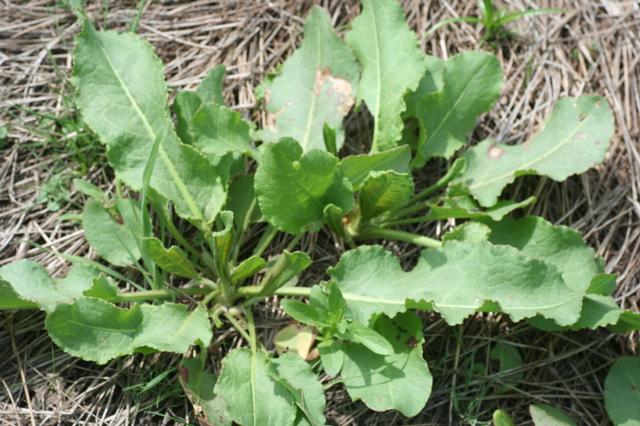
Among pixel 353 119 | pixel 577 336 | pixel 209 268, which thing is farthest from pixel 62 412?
pixel 577 336

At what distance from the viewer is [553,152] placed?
2633 mm

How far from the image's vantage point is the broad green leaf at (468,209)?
8.21 feet

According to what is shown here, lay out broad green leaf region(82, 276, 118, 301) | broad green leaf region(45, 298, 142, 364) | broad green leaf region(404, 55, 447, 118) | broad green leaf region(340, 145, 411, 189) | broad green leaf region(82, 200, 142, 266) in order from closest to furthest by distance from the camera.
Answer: broad green leaf region(45, 298, 142, 364), broad green leaf region(82, 276, 118, 301), broad green leaf region(340, 145, 411, 189), broad green leaf region(82, 200, 142, 266), broad green leaf region(404, 55, 447, 118)

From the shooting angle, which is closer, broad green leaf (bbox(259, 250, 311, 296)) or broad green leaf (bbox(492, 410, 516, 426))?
broad green leaf (bbox(259, 250, 311, 296))

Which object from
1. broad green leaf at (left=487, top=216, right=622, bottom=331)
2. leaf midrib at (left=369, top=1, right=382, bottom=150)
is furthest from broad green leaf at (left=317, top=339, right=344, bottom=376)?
leaf midrib at (left=369, top=1, right=382, bottom=150)

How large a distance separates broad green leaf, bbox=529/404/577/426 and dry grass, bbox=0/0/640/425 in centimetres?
7

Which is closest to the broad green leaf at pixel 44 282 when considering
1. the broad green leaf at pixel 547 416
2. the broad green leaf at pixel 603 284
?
the broad green leaf at pixel 547 416

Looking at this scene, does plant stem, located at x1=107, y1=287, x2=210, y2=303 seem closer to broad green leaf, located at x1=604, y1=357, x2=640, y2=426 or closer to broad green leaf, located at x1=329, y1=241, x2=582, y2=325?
broad green leaf, located at x1=329, y1=241, x2=582, y2=325

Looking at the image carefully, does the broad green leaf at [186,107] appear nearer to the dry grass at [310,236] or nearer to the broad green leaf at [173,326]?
the dry grass at [310,236]

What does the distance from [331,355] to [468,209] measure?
0.76 metres

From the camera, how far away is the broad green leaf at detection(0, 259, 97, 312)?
2.30 metres

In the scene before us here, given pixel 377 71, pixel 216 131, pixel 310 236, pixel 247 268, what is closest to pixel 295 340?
pixel 247 268

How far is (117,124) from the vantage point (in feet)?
8.12

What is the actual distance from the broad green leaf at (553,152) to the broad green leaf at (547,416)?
71 cm
